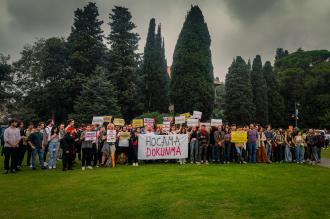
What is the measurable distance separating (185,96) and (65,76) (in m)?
18.6

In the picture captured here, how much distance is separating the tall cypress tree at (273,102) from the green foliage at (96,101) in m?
36.9

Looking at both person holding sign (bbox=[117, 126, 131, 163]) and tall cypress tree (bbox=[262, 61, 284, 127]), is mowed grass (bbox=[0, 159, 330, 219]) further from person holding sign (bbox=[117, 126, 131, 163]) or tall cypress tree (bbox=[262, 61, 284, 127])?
tall cypress tree (bbox=[262, 61, 284, 127])

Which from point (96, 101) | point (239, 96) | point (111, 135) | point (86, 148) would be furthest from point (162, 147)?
point (239, 96)

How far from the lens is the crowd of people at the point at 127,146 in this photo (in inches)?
590

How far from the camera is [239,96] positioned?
60.0 metres

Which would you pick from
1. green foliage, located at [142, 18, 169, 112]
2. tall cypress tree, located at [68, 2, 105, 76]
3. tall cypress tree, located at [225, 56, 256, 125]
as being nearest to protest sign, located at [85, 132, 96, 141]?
tall cypress tree, located at [68, 2, 105, 76]

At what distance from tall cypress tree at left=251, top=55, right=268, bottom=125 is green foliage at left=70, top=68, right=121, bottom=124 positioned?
3216 centimetres

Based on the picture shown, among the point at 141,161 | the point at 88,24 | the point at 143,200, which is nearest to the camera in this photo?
the point at 143,200

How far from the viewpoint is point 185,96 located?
47688mm

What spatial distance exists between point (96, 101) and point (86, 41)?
33.2 feet

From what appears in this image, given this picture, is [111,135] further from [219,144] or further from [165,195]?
[165,195]

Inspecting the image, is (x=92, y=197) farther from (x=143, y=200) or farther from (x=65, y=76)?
(x=65, y=76)

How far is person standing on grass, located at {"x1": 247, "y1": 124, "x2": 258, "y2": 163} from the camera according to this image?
60.1ft

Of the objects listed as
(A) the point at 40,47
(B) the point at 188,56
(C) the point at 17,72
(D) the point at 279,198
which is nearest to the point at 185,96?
(B) the point at 188,56
